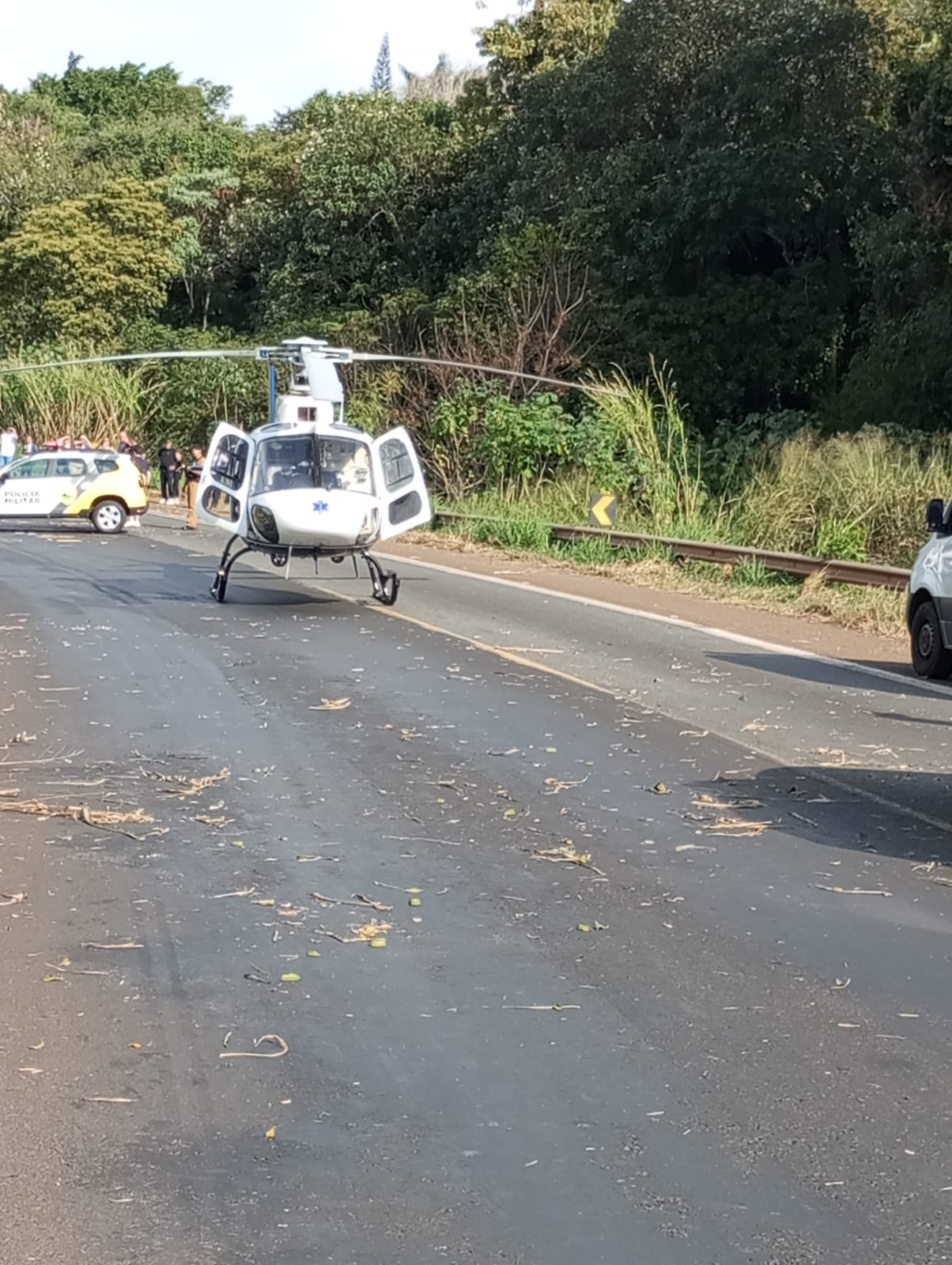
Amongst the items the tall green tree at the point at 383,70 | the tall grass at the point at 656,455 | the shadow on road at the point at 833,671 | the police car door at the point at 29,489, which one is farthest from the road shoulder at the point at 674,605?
the tall green tree at the point at 383,70

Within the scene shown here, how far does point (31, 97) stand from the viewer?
254 ft

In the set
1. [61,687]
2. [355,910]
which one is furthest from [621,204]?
[355,910]

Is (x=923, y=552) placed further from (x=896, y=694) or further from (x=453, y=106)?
(x=453, y=106)

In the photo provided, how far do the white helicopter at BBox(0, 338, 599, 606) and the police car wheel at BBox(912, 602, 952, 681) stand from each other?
6735mm

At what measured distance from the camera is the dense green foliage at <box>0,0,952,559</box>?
34.2m

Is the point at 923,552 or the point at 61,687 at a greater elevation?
the point at 923,552

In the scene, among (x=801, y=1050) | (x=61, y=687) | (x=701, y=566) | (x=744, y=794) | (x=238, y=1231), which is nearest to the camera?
(x=238, y=1231)

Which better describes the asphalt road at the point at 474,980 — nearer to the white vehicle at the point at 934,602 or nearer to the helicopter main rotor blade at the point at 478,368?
the white vehicle at the point at 934,602

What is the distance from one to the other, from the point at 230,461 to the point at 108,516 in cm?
1313

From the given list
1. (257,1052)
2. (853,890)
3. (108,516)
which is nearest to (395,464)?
(853,890)

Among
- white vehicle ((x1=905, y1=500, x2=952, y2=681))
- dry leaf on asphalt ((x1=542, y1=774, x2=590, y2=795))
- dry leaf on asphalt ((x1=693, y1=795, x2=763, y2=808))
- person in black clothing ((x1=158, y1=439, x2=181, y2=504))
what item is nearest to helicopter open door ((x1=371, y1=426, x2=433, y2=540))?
white vehicle ((x1=905, y1=500, x2=952, y2=681))

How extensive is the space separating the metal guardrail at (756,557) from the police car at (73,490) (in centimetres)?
892

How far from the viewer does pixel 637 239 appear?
4034 centimetres

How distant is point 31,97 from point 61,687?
231ft
